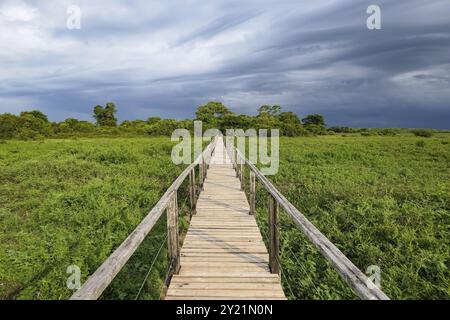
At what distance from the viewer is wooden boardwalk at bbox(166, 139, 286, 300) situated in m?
3.23

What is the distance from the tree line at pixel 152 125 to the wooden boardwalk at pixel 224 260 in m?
39.8

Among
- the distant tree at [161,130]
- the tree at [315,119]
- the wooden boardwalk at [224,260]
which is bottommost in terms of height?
the wooden boardwalk at [224,260]

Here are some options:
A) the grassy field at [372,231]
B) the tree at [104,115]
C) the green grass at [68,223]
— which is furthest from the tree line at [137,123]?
the grassy field at [372,231]

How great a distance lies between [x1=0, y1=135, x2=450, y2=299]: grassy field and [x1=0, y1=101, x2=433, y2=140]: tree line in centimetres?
3443

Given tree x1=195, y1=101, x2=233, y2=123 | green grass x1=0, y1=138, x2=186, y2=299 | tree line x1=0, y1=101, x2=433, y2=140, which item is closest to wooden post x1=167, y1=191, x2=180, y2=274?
green grass x1=0, y1=138, x2=186, y2=299

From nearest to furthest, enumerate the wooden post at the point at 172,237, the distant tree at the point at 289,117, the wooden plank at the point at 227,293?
the wooden plank at the point at 227,293, the wooden post at the point at 172,237, the distant tree at the point at 289,117

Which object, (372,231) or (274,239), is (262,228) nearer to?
(372,231)

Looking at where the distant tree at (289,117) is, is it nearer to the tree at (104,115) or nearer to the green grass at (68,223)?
the tree at (104,115)

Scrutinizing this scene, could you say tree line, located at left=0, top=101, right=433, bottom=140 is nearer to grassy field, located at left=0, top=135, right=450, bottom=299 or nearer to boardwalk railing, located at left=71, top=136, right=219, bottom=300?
grassy field, located at left=0, top=135, right=450, bottom=299

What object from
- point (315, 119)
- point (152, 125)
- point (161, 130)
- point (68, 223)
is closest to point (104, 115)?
point (152, 125)

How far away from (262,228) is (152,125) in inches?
1907

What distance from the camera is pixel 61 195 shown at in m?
8.50

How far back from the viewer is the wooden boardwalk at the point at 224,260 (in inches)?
127
